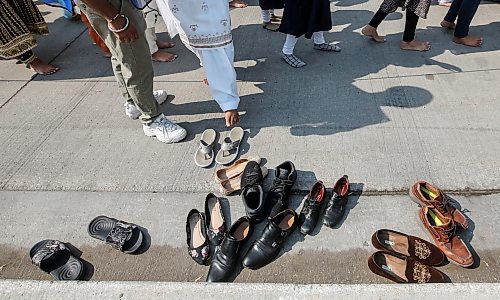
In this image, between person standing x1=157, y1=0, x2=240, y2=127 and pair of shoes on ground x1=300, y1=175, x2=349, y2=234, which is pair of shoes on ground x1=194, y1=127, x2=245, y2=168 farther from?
pair of shoes on ground x1=300, y1=175, x2=349, y2=234

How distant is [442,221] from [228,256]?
119cm

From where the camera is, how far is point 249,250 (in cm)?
199

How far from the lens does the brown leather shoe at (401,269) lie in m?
1.79

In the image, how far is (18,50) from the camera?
345 centimetres

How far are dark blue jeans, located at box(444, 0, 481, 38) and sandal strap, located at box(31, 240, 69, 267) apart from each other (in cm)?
384

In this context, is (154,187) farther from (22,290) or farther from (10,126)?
(10,126)

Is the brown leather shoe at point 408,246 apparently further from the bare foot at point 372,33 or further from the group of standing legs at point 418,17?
the bare foot at point 372,33

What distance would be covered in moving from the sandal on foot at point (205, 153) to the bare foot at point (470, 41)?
2705 millimetres

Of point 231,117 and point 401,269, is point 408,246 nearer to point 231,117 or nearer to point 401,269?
point 401,269

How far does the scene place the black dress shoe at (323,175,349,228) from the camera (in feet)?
6.91

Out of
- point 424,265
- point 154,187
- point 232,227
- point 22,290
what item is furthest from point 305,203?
point 22,290

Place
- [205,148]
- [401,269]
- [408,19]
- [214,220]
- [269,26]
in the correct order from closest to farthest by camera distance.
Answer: [401,269] < [214,220] < [205,148] < [408,19] < [269,26]

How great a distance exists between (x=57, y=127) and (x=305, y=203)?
2095mm

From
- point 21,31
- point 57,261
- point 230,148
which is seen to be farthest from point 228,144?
point 21,31
